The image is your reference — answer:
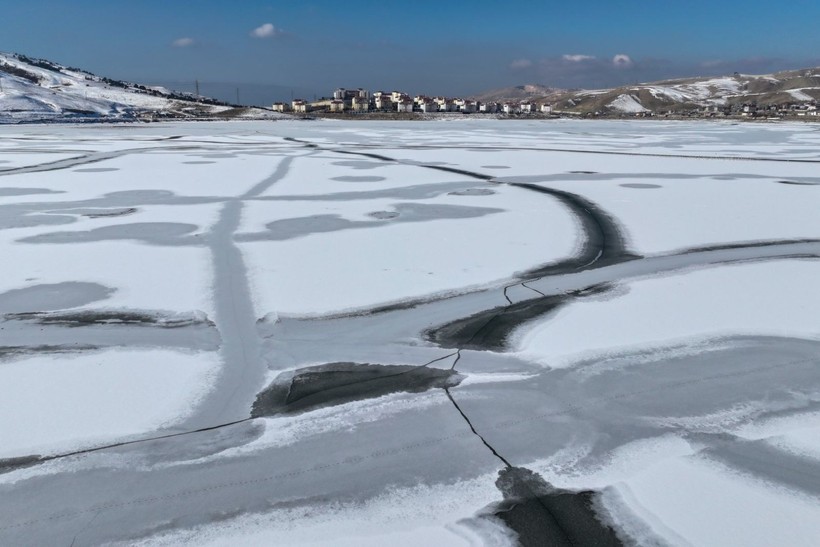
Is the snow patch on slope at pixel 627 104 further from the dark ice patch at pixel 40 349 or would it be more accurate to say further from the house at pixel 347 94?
the dark ice patch at pixel 40 349

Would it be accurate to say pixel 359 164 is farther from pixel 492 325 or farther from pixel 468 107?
pixel 468 107

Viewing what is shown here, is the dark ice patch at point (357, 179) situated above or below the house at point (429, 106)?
below

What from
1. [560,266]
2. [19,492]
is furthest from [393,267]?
[19,492]

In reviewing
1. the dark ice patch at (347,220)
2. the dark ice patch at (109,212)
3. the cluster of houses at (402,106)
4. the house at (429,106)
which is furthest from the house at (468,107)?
the dark ice patch at (109,212)

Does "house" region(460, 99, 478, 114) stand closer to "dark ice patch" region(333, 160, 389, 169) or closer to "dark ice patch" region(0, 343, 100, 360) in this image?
"dark ice patch" region(333, 160, 389, 169)

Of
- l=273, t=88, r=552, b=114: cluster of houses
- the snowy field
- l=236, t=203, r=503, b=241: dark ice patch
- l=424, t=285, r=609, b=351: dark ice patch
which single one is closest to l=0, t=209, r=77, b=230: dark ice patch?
the snowy field
